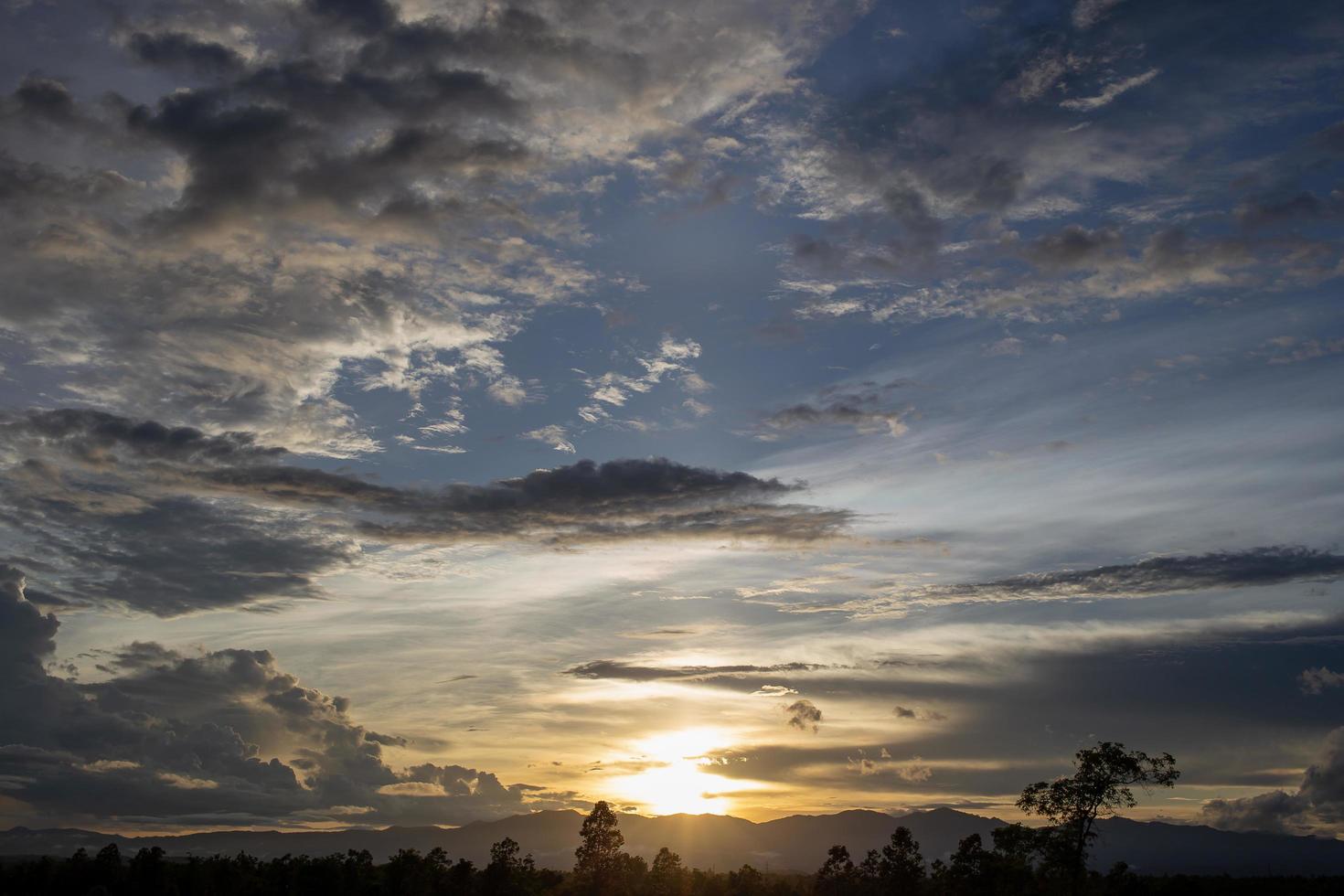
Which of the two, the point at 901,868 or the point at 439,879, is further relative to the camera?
the point at 901,868

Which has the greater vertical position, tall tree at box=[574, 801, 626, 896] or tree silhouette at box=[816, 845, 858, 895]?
tall tree at box=[574, 801, 626, 896]

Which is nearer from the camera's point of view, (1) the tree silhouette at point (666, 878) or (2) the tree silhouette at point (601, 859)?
(2) the tree silhouette at point (601, 859)

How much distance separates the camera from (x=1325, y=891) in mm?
153375

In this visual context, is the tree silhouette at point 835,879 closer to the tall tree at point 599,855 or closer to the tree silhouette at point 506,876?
the tall tree at point 599,855

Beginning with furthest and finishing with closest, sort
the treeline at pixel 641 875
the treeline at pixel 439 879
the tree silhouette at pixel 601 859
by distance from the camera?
the tree silhouette at pixel 601 859
the treeline at pixel 439 879
the treeline at pixel 641 875

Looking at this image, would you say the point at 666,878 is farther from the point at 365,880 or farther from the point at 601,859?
the point at 365,880

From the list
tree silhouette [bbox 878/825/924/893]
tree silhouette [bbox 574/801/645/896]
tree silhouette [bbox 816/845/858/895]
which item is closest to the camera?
tree silhouette [bbox 878/825/924/893]

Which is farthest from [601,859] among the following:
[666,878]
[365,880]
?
[365,880]

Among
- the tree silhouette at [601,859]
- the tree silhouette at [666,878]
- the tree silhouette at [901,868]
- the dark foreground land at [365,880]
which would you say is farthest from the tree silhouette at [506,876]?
the tree silhouette at [901,868]

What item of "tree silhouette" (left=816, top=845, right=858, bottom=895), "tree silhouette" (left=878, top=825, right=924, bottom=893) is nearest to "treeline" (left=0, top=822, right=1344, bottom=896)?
"tree silhouette" (left=878, top=825, right=924, bottom=893)

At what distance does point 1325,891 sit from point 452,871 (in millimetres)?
144881

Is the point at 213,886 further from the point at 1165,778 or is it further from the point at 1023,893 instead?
the point at 1165,778

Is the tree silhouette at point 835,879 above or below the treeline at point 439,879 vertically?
below

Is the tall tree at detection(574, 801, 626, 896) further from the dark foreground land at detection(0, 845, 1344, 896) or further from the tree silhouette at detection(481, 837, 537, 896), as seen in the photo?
the tree silhouette at detection(481, 837, 537, 896)
